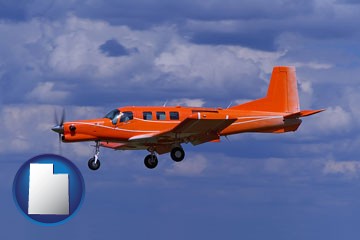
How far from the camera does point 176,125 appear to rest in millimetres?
52344

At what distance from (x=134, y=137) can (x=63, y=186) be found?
1513 inches

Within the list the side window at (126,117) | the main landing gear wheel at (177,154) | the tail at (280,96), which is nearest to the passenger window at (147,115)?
the side window at (126,117)

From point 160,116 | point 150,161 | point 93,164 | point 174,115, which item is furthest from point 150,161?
point 93,164

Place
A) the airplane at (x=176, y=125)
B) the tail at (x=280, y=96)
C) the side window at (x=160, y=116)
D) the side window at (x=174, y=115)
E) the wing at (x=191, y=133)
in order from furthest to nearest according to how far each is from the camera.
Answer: the tail at (x=280, y=96)
the side window at (x=174, y=115)
the side window at (x=160, y=116)
the airplane at (x=176, y=125)
the wing at (x=191, y=133)

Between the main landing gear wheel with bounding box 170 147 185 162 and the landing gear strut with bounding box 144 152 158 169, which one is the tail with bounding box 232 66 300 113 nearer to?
the main landing gear wheel with bounding box 170 147 185 162

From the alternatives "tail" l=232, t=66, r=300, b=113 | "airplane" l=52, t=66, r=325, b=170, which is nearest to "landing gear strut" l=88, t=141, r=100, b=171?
"airplane" l=52, t=66, r=325, b=170

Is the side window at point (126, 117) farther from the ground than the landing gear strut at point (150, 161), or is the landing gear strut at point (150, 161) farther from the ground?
the side window at point (126, 117)

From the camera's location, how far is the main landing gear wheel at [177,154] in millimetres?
53631

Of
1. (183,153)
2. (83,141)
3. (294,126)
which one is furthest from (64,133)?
(294,126)

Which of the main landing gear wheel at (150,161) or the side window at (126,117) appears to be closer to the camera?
the side window at (126,117)

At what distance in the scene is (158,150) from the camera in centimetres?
5688

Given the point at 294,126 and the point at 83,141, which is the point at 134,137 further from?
the point at 294,126

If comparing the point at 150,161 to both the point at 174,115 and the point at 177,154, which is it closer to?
the point at 177,154

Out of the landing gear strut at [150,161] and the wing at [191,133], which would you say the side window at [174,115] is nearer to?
the wing at [191,133]
